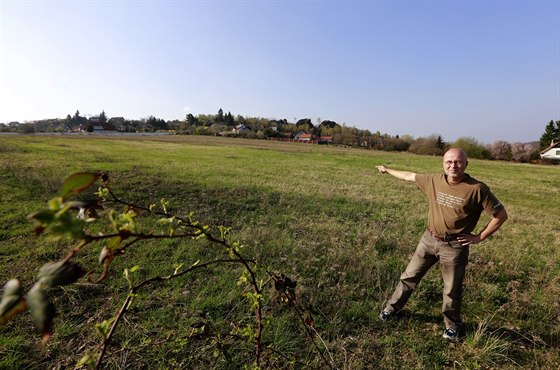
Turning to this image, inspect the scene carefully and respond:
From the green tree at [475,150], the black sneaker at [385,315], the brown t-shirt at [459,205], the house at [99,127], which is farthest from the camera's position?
the house at [99,127]

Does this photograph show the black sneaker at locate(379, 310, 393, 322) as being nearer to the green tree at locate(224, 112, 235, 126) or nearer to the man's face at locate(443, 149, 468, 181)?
the man's face at locate(443, 149, 468, 181)

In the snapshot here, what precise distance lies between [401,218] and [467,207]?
549cm

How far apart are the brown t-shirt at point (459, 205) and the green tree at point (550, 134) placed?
7904cm

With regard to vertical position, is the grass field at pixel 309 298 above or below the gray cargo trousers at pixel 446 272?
below

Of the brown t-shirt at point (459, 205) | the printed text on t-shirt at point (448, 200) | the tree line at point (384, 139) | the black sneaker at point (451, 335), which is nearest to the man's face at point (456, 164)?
the brown t-shirt at point (459, 205)

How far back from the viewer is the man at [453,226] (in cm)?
332

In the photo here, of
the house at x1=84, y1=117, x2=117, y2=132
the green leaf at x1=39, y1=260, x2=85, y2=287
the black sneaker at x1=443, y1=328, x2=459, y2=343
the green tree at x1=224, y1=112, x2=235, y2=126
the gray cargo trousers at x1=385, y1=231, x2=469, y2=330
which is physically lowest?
the black sneaker at x1=443, y1=328, x2=459, y2=343

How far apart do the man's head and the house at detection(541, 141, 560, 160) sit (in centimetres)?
7063

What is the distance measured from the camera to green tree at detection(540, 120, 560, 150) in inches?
2403

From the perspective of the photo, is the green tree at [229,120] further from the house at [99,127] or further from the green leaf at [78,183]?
the green leaf at [78,183]

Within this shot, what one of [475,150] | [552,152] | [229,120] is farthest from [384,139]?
[229,120]

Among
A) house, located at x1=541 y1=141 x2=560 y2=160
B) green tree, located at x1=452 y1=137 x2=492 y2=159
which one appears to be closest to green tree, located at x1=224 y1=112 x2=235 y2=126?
green tree, located at x1=452 y1=137 x2=492 y2=159

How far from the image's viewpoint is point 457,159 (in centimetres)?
334

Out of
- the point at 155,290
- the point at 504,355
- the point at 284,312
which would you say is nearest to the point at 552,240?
the point at 504,355
